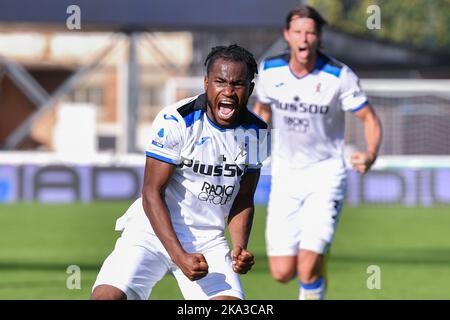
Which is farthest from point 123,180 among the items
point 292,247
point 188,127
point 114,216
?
point 188,127

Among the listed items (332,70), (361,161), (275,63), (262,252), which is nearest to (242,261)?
(361,161)

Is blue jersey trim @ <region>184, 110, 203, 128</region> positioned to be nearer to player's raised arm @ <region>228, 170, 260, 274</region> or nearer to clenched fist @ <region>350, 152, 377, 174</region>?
player's raised arm @ <region>228, 170, 260, 274</region>

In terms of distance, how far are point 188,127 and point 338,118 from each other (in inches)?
157

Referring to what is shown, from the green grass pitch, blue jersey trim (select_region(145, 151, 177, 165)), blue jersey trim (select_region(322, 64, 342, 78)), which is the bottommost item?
the green grass pitch

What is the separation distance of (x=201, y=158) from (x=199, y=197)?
0.81 ft

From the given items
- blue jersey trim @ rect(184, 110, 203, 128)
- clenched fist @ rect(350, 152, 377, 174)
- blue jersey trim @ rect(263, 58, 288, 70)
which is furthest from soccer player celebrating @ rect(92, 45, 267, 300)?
blue jersey trim @ rect(263, 58, 288, 70)

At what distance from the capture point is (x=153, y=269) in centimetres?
761

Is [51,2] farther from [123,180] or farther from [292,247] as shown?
[292,247]

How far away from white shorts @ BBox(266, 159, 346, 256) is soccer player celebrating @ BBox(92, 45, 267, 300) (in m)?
3.29

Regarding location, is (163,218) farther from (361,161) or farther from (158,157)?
(361,161)

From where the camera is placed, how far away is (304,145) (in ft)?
37.7

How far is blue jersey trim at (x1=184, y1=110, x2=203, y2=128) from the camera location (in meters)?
7.64

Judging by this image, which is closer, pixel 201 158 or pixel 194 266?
pixel 194 266

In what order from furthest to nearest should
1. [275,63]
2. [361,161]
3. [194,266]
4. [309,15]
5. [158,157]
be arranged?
[275,63] < [309,15] < [361,161] < [158,157] < [194,266]
